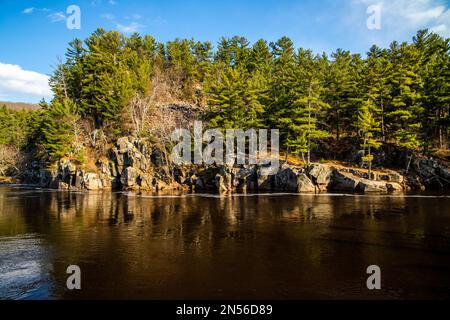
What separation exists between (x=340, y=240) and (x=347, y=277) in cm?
623

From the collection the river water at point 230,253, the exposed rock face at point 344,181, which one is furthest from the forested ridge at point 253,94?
the river water at point 230,253

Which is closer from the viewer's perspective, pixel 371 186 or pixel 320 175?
pixel 371 186

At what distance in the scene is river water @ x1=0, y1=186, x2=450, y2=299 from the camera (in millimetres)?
11820

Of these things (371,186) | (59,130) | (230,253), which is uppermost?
(59,130)

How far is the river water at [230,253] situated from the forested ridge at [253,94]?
24.7 m

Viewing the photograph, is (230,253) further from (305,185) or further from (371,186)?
(371,186)

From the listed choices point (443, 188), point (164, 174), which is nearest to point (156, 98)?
point (164, 174)

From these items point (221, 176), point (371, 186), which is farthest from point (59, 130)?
point (371, 186)

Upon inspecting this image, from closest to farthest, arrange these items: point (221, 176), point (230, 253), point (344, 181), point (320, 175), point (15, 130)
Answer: point (230, 253) → point (344, 181) → point (320, 175) → point (221, 176) → point (15, 130)

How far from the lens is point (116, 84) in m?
62.7

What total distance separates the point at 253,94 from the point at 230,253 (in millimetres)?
41429

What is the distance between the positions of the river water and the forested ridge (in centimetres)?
2470

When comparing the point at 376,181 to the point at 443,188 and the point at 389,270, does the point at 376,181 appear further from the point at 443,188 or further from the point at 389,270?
the point at 389,270

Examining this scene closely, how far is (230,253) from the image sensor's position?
16391mm
